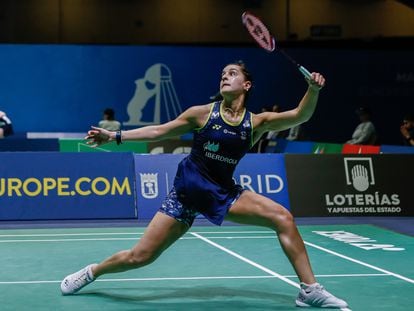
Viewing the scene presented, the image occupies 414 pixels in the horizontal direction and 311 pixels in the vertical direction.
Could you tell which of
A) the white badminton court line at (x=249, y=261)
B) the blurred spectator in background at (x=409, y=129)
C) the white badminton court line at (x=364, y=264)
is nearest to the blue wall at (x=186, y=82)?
the blurred spectator in background at (x=409, y=129)

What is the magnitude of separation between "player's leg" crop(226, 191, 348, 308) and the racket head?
4.47ft

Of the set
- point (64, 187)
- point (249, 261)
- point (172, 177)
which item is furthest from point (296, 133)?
point (249, 261)

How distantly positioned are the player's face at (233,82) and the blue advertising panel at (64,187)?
18.1ft

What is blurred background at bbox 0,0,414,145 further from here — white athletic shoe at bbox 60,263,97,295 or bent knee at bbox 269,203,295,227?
bent knee at bbox 269,203,295,227

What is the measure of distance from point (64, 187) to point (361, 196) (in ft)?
12.9

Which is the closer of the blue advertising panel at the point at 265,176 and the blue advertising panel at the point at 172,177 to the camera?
the blue advertising panel at the point at 172,177

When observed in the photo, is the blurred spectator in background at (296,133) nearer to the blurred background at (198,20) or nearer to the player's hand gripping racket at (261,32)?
the blurred background at (198,20)

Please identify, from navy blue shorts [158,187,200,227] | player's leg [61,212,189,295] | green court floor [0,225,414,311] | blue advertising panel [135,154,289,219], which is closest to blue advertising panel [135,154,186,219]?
blue advertising panel [135,154,289,219]

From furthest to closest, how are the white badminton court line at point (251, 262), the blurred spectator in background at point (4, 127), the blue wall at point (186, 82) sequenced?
1. the blue wall at point (186, 82)
2. the blurred spectator in background at point (4, 127)
3. the white badminton court line at point (251, 262)

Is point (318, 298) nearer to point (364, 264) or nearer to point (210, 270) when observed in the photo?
point (210, 270)

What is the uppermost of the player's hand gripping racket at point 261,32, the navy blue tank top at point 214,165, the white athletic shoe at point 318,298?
the player's hand gripping racket at point 261,32

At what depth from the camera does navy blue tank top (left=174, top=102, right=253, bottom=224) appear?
6355 millimetres

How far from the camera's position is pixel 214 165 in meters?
6.40

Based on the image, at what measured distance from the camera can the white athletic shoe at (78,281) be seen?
6684mm
